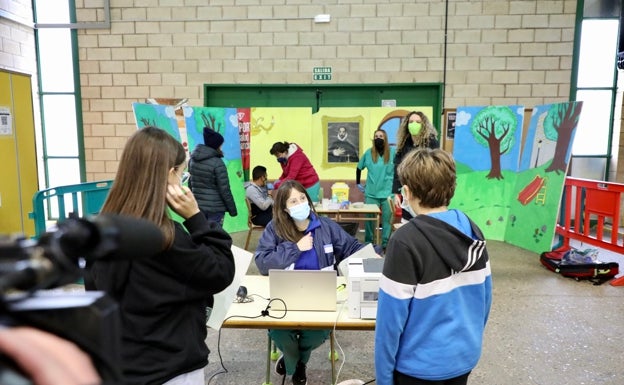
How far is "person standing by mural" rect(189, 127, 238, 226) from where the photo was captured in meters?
4.75

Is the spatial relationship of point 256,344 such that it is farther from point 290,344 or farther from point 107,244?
point 107,244

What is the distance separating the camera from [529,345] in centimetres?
313

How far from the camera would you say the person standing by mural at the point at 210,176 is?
475 centimetres

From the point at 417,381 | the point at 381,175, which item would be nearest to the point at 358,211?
the point at 381,175

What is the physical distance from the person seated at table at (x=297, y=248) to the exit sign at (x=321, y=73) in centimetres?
448

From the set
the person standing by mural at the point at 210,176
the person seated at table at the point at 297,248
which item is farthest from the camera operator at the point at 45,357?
the person standing by mural at the point at 210,176

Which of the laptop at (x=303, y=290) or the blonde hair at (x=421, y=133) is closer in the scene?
the laptop at (x=303, y=290)

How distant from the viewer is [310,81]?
22.5ft

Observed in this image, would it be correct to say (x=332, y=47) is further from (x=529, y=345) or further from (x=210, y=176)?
(x=529, y=345)

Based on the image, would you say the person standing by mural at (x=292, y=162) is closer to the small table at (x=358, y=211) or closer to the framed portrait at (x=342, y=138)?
the small table at (x=358, y=211)

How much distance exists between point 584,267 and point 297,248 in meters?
3.49

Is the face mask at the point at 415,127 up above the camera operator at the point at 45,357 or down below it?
above

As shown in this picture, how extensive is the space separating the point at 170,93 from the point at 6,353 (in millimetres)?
7166

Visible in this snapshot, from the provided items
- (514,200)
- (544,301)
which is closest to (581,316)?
(544,301)
